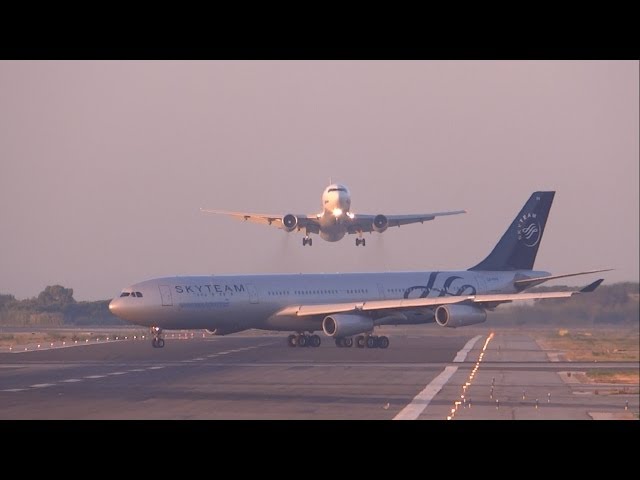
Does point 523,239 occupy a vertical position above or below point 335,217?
below

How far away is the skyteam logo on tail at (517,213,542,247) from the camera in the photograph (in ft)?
235

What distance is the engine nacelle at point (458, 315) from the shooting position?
2301 inches

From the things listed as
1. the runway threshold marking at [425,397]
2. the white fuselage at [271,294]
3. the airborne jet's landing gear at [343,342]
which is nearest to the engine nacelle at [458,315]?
the white fuselage at [271,294]

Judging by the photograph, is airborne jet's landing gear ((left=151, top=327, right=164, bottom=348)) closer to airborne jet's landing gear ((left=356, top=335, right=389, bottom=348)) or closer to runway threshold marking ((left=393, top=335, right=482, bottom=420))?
airborne jet's landing gear ((left=356, top=335, right=389, bottom=348))

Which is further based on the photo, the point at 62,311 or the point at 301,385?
the point at 62,311

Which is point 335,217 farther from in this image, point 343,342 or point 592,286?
point 592,286

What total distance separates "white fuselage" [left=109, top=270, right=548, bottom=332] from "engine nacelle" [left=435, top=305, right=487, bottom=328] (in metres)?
2.01

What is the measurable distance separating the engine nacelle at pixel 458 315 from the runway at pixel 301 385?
1.46 meters

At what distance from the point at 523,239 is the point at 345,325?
663 inches

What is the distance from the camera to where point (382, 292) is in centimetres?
6488

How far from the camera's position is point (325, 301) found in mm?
63688

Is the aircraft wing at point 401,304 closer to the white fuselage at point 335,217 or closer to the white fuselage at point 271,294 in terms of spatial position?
the white fuselage at point 271,294

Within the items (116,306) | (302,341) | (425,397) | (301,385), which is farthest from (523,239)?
(425,397)

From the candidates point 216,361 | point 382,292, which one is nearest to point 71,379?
point 216,361
